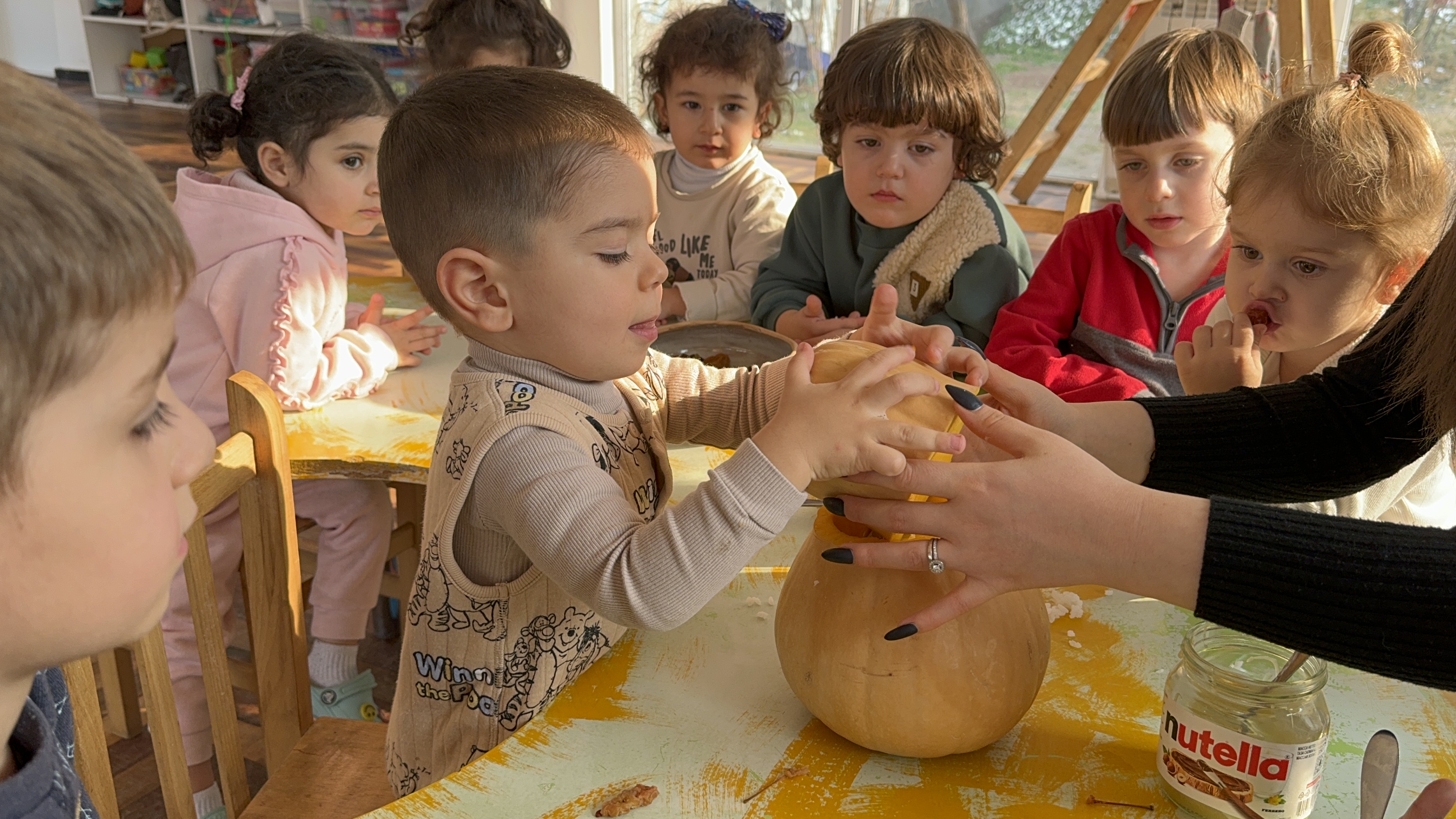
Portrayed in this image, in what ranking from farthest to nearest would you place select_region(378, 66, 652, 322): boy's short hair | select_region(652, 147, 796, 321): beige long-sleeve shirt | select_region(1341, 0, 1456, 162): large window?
select_region(1341, 0, 1456, 162): large window, select_region(652, 147, 796, 321): beige long-sleeve shirt, select_region(378, 66, 652, 322): boy's short hair

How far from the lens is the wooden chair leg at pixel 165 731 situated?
1.00 m

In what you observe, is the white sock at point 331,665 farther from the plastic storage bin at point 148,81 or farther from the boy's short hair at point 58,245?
the plastic storage bin at point 148,81

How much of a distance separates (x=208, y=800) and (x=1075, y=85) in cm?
291

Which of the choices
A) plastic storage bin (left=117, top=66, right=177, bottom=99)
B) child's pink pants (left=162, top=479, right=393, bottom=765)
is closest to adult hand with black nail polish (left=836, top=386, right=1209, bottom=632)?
child's pink pants (left=162, top=479, right=393, bottom=765)

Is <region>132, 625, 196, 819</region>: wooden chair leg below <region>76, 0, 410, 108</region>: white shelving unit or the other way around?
below

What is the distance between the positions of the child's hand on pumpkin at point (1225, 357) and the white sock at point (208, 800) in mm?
1501

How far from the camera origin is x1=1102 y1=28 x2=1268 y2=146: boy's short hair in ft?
5.30

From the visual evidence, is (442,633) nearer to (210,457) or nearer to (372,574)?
(210,457)

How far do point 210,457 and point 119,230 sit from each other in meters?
0.15

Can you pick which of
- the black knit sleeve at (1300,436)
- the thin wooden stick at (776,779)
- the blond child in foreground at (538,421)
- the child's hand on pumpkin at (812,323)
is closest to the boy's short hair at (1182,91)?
the child's hand on pumpkin at (812,323)

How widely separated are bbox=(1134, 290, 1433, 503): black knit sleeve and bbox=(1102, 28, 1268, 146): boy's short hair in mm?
624

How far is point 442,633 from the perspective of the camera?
0.97m

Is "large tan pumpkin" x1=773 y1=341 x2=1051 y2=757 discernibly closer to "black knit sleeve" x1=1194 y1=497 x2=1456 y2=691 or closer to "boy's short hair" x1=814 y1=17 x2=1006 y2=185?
"black knit sleeve" x1=1194 y1=497 x2=1456 y2=691

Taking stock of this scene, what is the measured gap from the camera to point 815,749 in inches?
32.7
